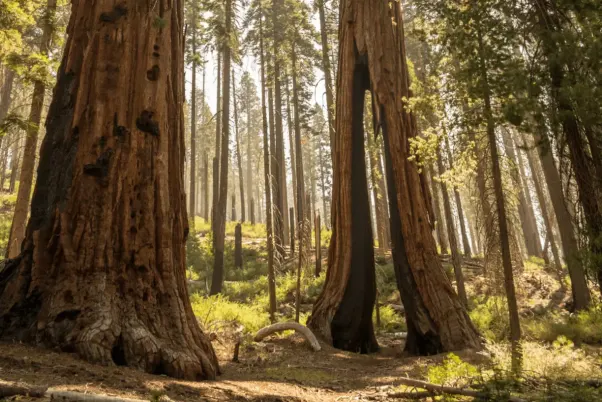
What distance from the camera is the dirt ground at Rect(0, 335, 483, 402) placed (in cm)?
298

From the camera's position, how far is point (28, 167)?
9977 mm

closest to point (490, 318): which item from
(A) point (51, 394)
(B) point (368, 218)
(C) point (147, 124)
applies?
(B) point (368, 218)

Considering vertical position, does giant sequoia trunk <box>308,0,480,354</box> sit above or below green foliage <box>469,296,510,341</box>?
above

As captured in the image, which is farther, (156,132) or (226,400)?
(156,132)

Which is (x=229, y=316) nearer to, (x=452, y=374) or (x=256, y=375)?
(x=256, y=375)

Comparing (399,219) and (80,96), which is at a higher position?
(80,96)

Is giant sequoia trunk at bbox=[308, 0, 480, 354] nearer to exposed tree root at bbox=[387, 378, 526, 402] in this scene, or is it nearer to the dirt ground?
the dirt ground

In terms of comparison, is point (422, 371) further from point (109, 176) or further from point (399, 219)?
point (109, 176)

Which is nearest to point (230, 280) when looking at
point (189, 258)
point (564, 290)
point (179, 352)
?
point (189, 258)

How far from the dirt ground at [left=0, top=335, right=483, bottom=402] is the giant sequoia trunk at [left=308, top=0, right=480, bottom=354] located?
2.32ft

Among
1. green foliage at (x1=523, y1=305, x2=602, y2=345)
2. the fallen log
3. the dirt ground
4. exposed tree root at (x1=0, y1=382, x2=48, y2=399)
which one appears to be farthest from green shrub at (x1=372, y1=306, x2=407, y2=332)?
exposed tree root at (x1=0, y1=382, x2=48, y2=399)

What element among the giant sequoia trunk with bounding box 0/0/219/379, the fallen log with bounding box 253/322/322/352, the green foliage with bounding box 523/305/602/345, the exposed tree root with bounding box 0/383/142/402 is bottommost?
the green foliage with bounding box 523/305/602/345

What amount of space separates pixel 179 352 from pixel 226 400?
3.10ft

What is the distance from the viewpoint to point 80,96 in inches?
191
